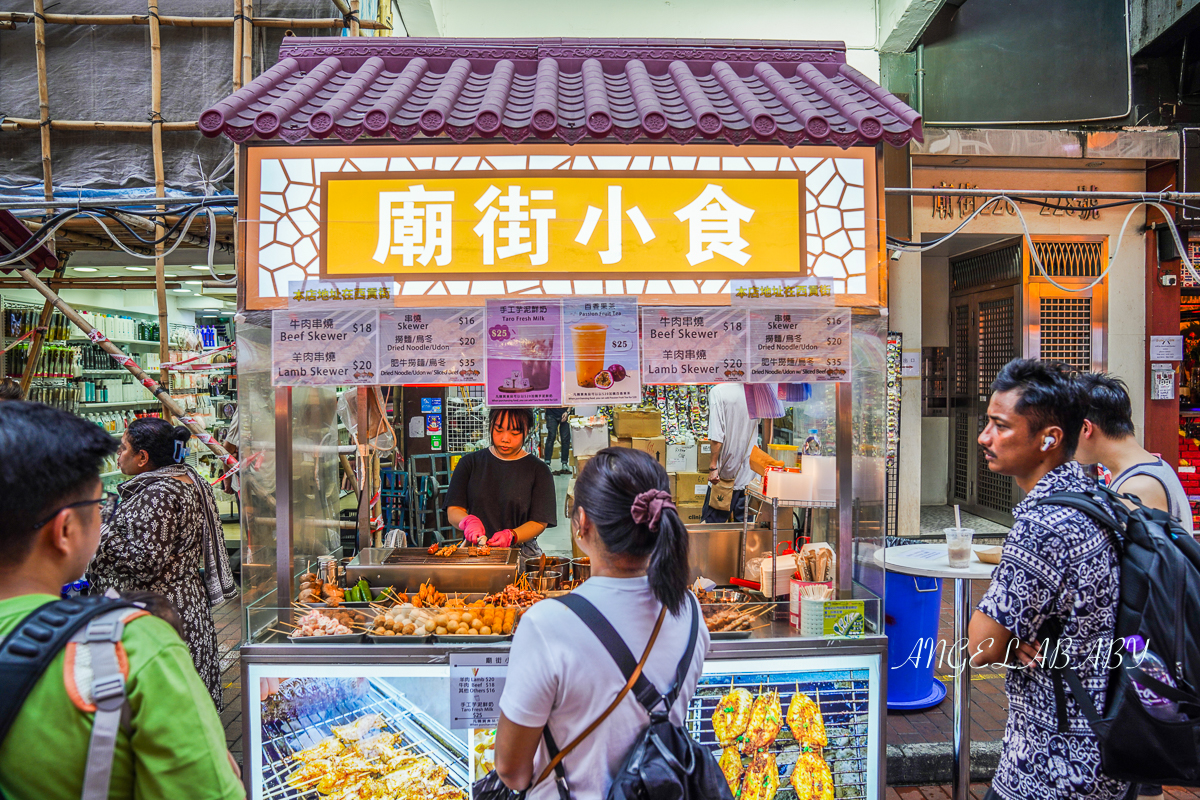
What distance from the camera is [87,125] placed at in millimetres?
5688

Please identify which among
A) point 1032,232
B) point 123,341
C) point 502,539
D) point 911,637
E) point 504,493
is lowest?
point 911,637

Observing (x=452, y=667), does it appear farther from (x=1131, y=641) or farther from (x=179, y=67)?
(x=179, y=67)

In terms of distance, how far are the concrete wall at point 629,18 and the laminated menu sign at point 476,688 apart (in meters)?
8.08

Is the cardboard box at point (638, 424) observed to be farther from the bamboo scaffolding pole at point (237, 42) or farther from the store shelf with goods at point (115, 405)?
the store shelf with goods at point (115, 405)

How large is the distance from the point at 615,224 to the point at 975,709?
417cm

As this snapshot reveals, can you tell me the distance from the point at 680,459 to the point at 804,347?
5.36 m

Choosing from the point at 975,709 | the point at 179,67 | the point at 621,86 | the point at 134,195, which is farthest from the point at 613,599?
the point at 179,67

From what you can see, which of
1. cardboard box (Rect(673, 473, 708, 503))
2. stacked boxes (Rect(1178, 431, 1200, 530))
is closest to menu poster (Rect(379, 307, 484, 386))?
cardboard box (Rect(673, 473, 708, 503))

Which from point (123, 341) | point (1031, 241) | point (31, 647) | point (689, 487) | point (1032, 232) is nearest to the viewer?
point (31, 647)

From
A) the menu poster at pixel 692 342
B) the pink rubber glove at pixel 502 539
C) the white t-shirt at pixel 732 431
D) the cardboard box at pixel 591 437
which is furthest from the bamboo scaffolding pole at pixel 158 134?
the white t-shirt at pixel 732 431

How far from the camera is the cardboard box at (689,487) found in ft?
27.3

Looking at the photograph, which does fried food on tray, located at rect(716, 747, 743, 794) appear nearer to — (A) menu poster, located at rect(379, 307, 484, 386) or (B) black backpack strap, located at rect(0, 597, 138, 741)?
(A) menu poster, located at rect(379, 307, 484, 386)

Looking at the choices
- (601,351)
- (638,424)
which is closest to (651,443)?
(638,424)

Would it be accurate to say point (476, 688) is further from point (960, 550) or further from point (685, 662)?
point (960, 550)
